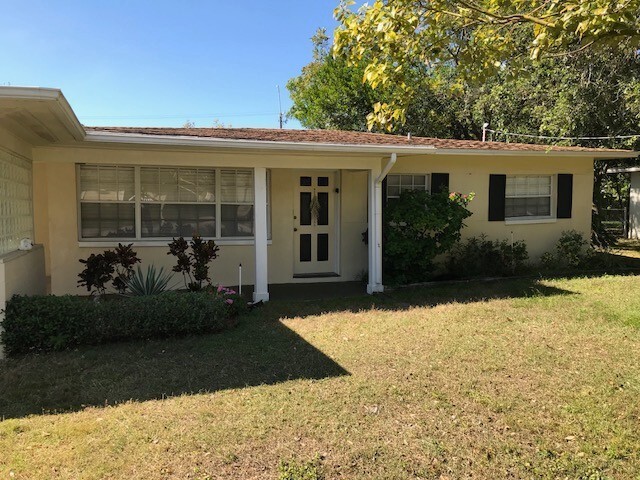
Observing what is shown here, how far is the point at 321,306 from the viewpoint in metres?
7.75

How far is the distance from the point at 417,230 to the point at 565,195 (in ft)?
15.3

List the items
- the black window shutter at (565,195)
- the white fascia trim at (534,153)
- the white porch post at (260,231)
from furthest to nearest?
the black window shutter at (565,195) → the white fascia trim at (534,153) → the white porch post at (260,231)

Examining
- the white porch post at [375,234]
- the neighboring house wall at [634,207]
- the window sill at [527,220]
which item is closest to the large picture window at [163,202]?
the white porch post at [375,234]

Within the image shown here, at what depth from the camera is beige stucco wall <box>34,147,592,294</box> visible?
7547 millimetres

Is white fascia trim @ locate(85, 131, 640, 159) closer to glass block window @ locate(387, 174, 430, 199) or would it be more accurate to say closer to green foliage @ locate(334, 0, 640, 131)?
glass block window @ locate(387, 174, 430, 199)

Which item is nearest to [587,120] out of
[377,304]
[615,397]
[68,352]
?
[377,304]

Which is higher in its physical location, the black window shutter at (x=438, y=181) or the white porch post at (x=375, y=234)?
the black window shutter at (x=438, y=181)

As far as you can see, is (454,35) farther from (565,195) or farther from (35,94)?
(565,195)

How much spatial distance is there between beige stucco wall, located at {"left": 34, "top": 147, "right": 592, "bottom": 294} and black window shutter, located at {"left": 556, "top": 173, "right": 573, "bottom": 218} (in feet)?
0.49

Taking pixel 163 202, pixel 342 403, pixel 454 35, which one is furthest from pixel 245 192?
pixel 342 403

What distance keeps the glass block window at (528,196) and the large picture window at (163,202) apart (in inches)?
237

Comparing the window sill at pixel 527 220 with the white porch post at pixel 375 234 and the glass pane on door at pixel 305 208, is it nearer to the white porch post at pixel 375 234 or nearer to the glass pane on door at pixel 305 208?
the white porch post at pixel 375 234

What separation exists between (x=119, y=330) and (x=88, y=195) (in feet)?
11.9

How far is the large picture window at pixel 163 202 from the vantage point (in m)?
8.40
